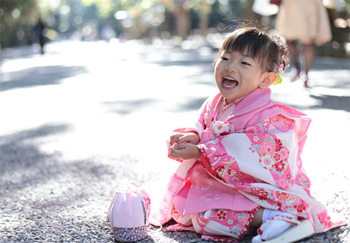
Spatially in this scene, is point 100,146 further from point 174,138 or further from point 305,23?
point 305,23

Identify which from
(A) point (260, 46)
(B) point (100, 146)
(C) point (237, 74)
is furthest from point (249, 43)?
(B) point (100, 146)

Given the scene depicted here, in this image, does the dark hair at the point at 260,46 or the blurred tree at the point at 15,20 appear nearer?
the dark hair at the point at 260,46

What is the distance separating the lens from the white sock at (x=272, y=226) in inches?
98.0

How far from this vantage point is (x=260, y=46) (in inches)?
106

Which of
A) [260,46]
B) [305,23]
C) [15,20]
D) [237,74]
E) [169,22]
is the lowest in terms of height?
[169,22]

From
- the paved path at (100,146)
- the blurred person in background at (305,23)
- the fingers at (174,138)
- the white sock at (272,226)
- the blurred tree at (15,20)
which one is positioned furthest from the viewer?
the blurred tree at (15,20)

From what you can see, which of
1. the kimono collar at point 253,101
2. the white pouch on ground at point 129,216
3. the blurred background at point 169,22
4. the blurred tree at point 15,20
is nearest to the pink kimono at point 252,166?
the kimono collar at point 253,101

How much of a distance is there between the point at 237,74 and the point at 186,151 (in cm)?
44

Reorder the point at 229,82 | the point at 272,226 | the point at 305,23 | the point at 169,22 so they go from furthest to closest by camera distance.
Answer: the point at 169,22 → the point at 305,23 → the point at 229,82 → the point at 272,226

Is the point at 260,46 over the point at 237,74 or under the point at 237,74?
over

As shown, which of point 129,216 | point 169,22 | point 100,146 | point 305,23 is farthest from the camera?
point 169,22

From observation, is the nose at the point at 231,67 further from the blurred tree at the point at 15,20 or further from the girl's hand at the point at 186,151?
the blurred tree at the point at 15,20

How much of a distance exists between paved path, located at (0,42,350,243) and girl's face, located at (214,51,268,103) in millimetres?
695

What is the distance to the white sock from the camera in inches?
98.0
